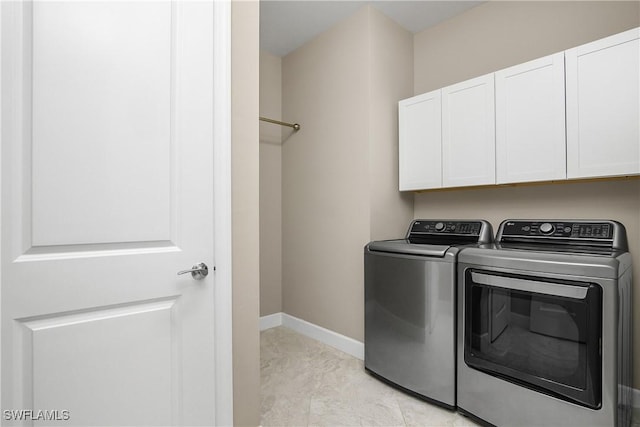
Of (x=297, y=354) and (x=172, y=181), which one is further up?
(x=172, y=181)

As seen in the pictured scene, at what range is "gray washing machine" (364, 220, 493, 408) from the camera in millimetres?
1783

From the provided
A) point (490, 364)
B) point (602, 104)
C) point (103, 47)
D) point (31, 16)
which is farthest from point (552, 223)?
point (31, 16)

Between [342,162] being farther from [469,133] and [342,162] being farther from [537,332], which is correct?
[537,332]

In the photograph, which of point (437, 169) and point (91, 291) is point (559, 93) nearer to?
point (437, 169)

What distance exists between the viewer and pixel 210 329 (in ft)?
4.63

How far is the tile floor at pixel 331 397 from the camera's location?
1736 mm

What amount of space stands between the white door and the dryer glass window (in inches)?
50.7

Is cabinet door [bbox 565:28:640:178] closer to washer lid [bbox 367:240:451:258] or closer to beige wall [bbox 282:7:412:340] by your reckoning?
washer lid [bbox 367:240:451:258]

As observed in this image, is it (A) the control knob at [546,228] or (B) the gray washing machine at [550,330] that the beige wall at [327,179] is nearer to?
(B) the gray washing machine at [550,330]

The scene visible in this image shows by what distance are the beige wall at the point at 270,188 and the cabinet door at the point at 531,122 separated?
75.9 inches

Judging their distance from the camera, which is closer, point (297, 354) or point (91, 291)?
point (91, 291)

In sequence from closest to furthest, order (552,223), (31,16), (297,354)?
1. (31,16)
2. (552,223)
3. (297,354)

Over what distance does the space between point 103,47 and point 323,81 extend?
6.12 feet

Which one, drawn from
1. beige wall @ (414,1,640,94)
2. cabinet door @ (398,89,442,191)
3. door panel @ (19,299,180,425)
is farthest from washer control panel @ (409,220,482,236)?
door panel @ (19,299,180,425)
